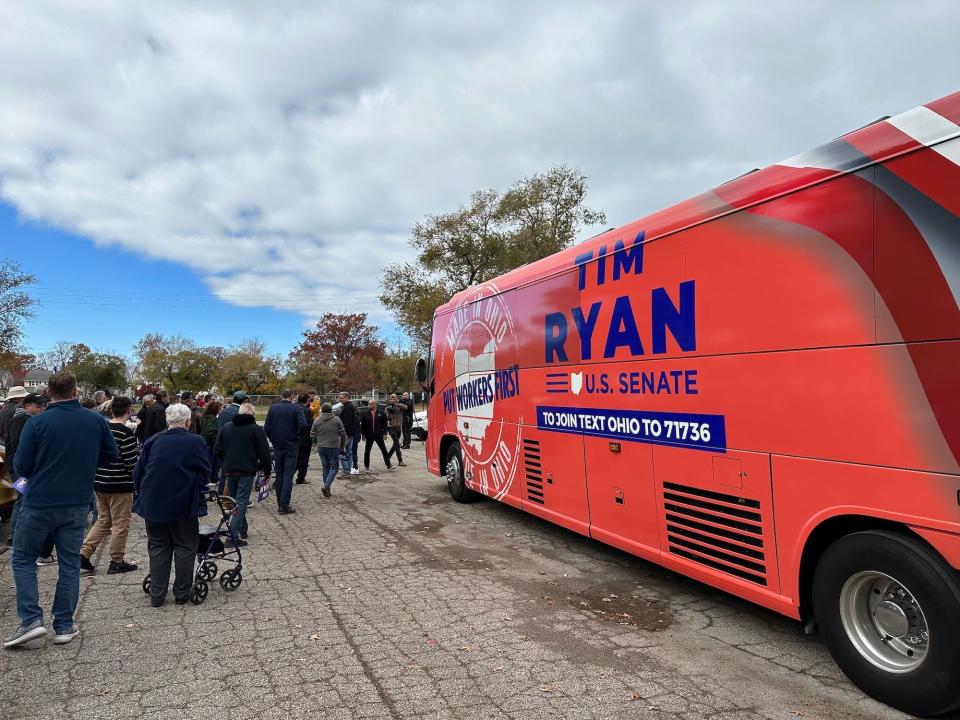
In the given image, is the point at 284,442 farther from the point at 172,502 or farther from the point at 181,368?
the point at 181,368

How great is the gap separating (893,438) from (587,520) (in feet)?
11.1

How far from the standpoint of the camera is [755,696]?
3.57 meters

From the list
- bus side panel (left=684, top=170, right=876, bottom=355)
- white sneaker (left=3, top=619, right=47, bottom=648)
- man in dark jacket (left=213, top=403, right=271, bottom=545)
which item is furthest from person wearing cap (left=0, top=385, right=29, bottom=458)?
bus side panel (left=684, top=170, right=876, bottom=355)

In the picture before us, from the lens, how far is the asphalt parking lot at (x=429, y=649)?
346 cm

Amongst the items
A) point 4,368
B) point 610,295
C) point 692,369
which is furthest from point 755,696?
point 4,368

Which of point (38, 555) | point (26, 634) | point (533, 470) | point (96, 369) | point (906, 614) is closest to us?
point (906, 614)

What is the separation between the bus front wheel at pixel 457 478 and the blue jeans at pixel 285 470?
2523 millimetres

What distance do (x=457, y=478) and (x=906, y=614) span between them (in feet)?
23.2

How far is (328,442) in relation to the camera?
10555mm

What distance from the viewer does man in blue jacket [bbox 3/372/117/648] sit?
4.27 meters

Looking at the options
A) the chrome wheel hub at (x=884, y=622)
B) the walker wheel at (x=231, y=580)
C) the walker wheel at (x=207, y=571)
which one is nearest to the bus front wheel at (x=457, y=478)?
the walker wheel at (x=231, y=580)

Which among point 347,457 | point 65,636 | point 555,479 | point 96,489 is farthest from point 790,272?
point 347,457

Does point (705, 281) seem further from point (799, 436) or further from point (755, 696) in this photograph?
point (755, 696)

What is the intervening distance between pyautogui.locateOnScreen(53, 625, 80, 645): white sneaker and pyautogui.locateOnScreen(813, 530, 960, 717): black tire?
16.8 ft
